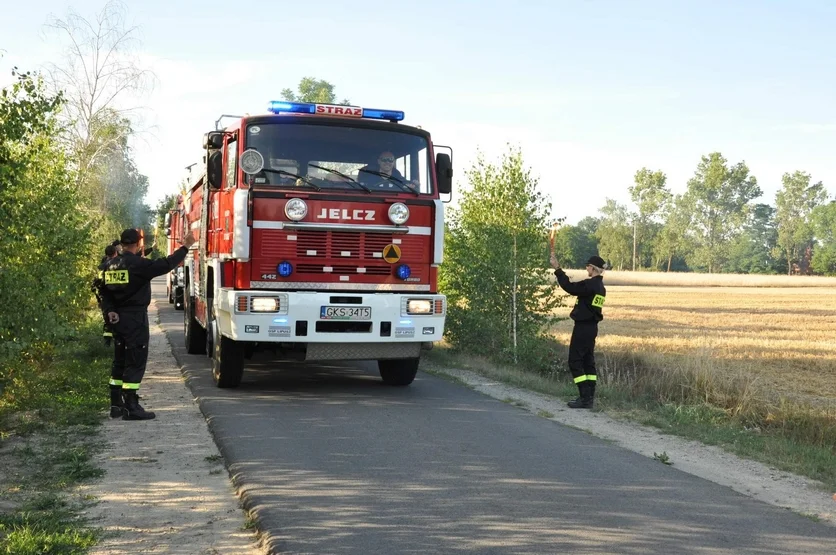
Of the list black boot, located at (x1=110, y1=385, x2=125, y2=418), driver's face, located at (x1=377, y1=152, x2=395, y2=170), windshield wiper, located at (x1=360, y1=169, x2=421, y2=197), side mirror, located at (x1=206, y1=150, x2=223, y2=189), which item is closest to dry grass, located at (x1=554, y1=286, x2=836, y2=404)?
windshield wiper, located at (x1=360, y1=169, x2=421, y2=197)

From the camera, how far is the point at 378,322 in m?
9.65

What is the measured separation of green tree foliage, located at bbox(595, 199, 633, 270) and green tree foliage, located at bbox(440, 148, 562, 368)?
99480 millimetres

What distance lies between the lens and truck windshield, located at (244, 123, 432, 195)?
9.49 metres

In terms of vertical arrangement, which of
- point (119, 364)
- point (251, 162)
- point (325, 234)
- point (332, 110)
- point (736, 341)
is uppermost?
point (332, 110)

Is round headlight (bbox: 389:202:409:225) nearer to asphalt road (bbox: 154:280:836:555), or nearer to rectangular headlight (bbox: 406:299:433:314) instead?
rectangular headlight (bbox: 406:299:433:314)

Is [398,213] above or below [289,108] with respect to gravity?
below

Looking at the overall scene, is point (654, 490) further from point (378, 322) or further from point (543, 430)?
point (378, 322)

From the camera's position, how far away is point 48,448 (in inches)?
285

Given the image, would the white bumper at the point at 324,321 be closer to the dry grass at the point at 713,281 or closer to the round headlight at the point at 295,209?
the round headlight at the point at 295,209

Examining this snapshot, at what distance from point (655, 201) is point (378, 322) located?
11002 cm

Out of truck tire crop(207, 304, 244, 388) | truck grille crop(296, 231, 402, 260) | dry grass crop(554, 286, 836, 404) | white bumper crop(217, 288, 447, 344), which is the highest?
truck grille crop(296, 231, 402, 260)

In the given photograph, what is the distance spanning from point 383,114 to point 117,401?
4.47m

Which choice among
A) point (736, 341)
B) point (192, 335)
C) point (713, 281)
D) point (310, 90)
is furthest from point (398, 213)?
point (713, 281)

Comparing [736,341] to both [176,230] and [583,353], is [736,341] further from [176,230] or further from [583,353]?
[176,230]
